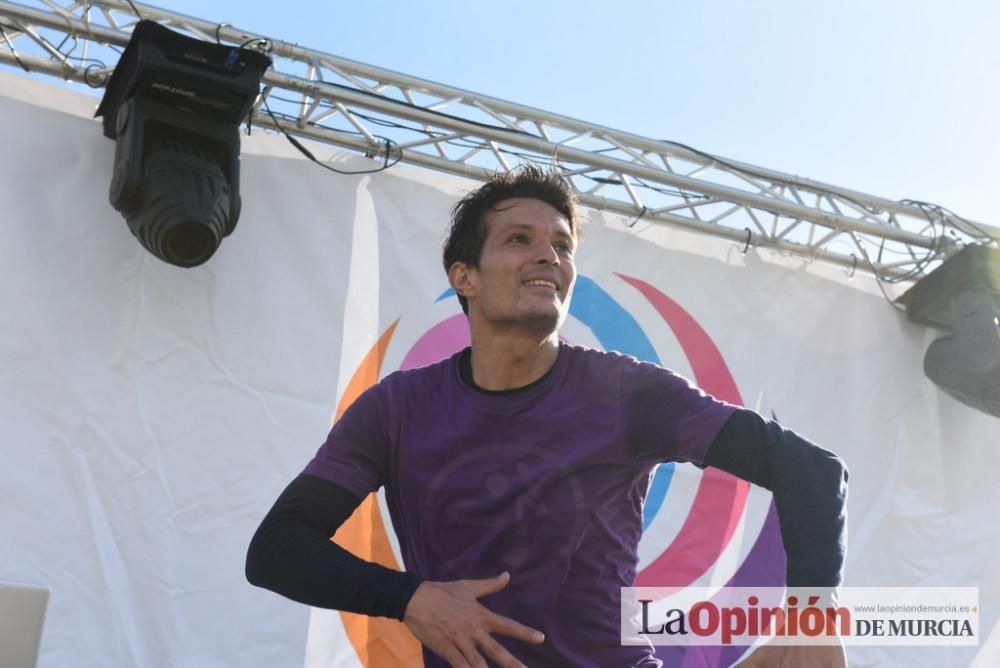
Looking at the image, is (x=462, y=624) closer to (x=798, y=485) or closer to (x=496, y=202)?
(x=798, y=485)

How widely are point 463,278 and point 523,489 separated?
64cm

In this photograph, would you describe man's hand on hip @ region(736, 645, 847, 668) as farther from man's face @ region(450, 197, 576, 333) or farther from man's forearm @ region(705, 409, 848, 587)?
man's face @ region(450, 197, 576, 333)

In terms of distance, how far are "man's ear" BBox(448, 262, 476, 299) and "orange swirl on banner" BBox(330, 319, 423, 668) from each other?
1676mm

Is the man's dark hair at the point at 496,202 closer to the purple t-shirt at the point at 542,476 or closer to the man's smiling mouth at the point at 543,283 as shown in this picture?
the man's smiling mouth at the point at 543,283

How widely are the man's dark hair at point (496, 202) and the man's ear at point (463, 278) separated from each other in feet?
0.04

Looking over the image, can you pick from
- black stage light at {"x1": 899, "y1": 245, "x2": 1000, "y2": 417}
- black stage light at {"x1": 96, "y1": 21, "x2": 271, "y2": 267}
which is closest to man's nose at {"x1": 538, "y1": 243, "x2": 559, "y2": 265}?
black stage light at {"x1": 96, "y1": 21, "x2": 271, "y2": 267}

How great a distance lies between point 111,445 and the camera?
372 cm

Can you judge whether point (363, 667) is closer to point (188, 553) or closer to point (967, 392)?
point (188, 553)

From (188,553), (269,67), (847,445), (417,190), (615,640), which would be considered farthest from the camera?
(847,445)

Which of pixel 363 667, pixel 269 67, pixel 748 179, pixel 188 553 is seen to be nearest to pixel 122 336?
pixel 188 553

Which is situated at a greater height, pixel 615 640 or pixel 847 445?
pixel 847 445

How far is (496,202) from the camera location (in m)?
2.43

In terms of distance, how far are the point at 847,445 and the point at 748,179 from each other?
1.30m

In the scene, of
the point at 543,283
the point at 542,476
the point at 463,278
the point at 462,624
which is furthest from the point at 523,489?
the point at 463,278
